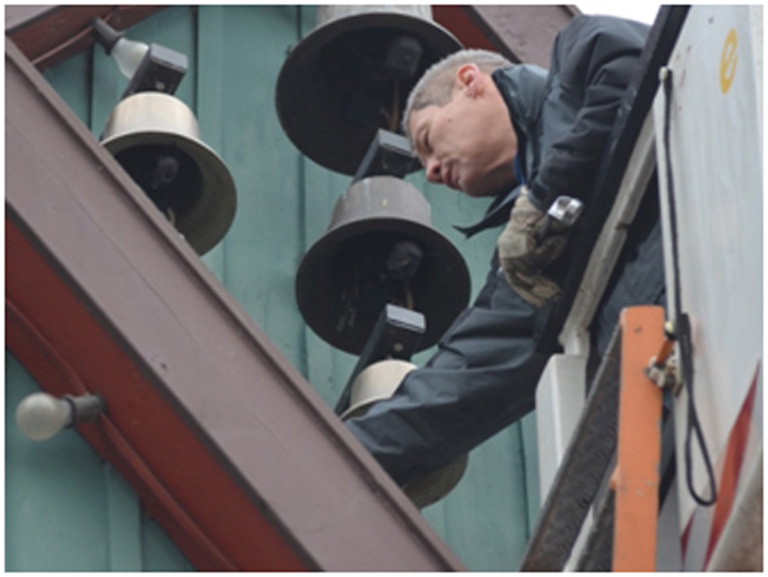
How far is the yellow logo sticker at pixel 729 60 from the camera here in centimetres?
376

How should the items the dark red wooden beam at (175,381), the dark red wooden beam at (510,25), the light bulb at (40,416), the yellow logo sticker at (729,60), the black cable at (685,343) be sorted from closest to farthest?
the black cable at (685,343)
the yellow logo sticker at (729,60)
the dark red wooden beam at (175,381)
the light bulb at (40,416)
the dark red wooden beam at (510,25)

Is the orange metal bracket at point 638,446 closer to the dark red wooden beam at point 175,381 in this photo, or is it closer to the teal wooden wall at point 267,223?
the dark red wooden beam at point 175,381

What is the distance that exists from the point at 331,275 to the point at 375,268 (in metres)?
0.12

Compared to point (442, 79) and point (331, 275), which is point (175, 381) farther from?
point (442, 79)

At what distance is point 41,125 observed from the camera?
4527 mm

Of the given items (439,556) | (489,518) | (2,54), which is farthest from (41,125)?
(489,518)

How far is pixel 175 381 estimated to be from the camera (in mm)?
4125

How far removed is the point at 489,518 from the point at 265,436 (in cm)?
152

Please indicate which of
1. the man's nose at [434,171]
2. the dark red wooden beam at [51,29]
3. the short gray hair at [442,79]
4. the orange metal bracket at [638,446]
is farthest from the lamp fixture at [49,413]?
the dark red wooden beam at [51,29]

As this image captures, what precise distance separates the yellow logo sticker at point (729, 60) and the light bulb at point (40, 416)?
125 centimetres

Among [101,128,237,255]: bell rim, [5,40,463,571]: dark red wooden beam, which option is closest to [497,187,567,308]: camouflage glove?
[5,40,463,571]: dark red wooden beam

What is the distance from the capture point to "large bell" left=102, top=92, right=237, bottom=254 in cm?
548

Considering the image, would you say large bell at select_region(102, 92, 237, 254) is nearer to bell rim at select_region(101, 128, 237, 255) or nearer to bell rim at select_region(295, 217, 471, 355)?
bell rim at select_region(101, 128, 237, 255)

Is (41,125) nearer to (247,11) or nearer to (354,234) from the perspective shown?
(354,234)
